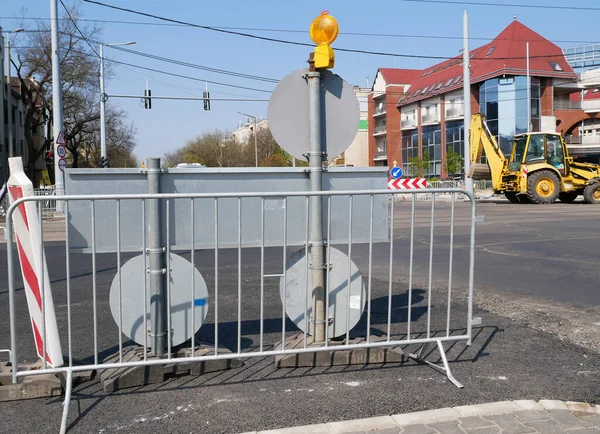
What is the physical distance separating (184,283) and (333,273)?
1.14 meters

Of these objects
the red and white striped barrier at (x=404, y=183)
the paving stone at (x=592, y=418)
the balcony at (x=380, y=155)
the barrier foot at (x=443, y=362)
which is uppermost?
the balcony at (x=380, y=155)

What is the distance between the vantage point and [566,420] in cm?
368

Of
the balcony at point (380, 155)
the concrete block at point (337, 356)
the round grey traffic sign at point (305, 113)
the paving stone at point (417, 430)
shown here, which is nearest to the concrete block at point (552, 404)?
the paving stone at point (417, 430)

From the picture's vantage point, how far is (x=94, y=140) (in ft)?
190

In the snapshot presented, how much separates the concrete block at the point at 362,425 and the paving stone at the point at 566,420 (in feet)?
3.26

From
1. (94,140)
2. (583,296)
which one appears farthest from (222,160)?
(583,296)

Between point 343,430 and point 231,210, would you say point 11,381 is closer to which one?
point 231,210

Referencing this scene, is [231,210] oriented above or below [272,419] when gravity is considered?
above

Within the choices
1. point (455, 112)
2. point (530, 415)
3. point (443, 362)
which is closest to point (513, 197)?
point (443, 362)

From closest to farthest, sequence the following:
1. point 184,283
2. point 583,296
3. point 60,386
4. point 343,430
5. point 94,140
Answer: point 343,430 → point 60,386 → point 184,283 → point 583,296 → point 94,140

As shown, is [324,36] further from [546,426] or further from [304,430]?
[546,426]

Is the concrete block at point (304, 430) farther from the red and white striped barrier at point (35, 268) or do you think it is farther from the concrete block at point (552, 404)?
the red and white striped barrier at point (35, 268)

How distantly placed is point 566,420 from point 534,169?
1009 inches

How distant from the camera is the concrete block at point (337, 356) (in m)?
4.65
